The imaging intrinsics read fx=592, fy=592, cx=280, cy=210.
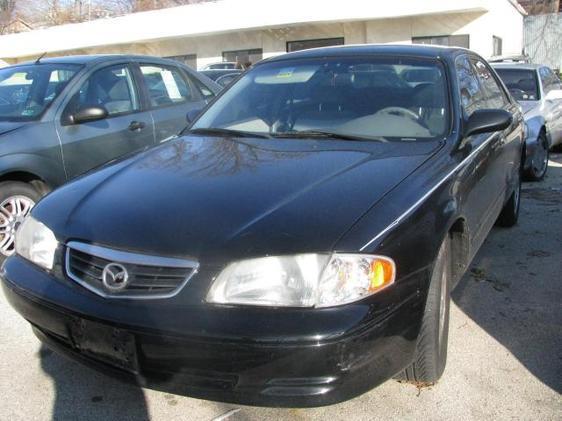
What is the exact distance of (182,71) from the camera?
A: 6008 mm

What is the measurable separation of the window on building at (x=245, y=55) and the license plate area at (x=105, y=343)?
23137 mm

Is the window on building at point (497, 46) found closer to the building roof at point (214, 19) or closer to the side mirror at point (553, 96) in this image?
the building roof at point (214, 19)

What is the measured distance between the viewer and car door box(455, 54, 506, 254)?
3.22 meters

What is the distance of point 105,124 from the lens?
4895mm

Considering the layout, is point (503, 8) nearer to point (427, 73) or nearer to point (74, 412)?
point (427, 73)

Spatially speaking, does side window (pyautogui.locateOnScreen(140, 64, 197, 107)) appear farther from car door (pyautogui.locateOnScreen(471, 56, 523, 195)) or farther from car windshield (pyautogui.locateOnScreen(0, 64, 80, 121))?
car door (pyautogui.locateOnScreen(471, 56, 523, 195))

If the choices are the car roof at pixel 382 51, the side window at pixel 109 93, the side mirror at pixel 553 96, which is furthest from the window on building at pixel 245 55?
the car roof at pixel 382 51

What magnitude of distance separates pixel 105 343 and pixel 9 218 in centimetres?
247

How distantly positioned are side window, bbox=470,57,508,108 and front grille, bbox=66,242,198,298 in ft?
9.56

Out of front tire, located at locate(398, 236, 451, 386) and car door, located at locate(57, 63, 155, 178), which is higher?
car door, located at locate(57, 63, 155, 178)

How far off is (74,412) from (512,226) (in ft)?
13.6

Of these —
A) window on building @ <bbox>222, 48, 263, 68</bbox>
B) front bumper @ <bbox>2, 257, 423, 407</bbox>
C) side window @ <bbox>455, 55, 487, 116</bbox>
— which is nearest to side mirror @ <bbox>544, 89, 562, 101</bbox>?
side window @ <bbox>455, 55, 487, 116</bbox>

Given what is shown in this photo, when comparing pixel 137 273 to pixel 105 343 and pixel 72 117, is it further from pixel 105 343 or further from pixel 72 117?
pixel 72 117

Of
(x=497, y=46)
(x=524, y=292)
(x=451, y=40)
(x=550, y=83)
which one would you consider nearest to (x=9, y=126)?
(x=524, y=292)
